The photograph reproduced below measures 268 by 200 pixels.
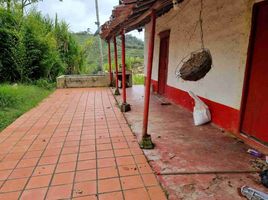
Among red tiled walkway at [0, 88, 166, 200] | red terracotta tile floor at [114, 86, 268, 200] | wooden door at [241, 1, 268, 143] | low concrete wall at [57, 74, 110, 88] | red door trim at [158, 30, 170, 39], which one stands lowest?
red tiled walkway at [0, 88, 166, 200]

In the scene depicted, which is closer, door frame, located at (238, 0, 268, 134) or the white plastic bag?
door frame, located at (238, 0, 268, 134)

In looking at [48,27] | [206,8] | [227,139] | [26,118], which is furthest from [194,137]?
[48,27]

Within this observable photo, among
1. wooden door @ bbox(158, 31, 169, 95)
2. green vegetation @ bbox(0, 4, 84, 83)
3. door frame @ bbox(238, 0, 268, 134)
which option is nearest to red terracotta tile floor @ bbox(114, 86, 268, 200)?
door frame @ bbox(238, 0, 268, 134)

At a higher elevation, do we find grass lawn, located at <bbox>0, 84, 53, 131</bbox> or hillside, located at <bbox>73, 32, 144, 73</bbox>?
hillside, located at <bbox>73, 32, 144, 73</bbox>

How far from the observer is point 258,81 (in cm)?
340

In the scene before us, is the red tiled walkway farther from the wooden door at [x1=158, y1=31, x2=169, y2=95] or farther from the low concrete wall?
the low concrete wall

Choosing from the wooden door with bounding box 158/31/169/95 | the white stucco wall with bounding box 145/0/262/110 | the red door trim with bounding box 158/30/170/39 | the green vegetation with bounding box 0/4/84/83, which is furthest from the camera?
the green vegetation with bounding box 0/4/84/83

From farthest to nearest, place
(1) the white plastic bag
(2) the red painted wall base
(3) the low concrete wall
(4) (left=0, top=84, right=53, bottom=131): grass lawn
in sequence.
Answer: (3) the low concrete wall, (4) (left=0, top=84, right=53, bottom=131): grass lawn, (1) the white plastic bag, (2) the red painted wall base

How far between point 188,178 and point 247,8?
2665 millimetres

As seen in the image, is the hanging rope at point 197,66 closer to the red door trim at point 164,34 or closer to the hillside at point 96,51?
the red door trim at point 164,34

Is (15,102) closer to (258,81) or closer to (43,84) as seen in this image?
(43,84)

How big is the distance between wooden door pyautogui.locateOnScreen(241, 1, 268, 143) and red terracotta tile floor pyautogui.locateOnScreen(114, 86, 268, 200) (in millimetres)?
355

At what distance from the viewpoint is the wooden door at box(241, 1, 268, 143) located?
3.26m

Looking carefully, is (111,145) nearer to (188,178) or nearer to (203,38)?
(188,178)
